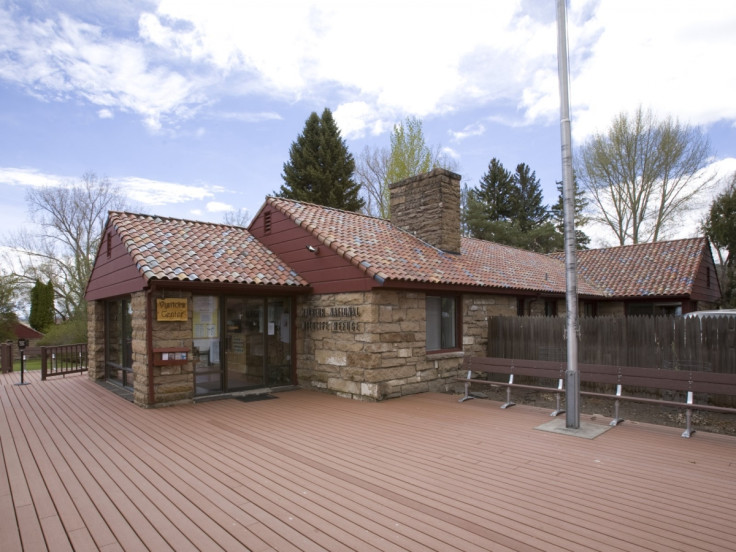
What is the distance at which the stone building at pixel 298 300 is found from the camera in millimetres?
8688

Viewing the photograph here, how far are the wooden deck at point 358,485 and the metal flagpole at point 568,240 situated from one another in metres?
A: 0.65

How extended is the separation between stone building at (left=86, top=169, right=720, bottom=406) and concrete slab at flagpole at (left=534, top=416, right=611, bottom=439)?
3.08 meters

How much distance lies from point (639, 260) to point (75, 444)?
19.5 m

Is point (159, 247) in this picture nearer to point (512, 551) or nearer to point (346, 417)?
point (346, 417)

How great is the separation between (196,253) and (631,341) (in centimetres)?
923

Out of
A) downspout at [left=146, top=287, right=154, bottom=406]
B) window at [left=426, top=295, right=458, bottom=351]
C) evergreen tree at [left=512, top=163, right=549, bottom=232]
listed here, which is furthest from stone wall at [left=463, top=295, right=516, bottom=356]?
evergreen tree at [left=512, top=163, right=549, bottom=232]

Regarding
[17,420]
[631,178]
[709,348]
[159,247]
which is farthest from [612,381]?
[631,178]

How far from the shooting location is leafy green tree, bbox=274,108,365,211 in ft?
87.5

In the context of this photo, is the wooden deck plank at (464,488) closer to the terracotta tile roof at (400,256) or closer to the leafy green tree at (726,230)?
the terracotta tile roof at (400,256)

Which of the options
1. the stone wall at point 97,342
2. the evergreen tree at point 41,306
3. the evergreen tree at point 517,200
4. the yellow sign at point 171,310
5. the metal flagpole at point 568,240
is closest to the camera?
the metal flagpole at point 568,240

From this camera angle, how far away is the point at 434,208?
12367mm

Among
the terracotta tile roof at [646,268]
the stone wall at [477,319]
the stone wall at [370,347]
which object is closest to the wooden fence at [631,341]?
the stone wall at [477,319]

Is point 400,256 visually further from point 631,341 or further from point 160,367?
point 160,367

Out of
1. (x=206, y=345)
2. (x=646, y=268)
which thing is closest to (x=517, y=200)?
(x=646, y=268)
